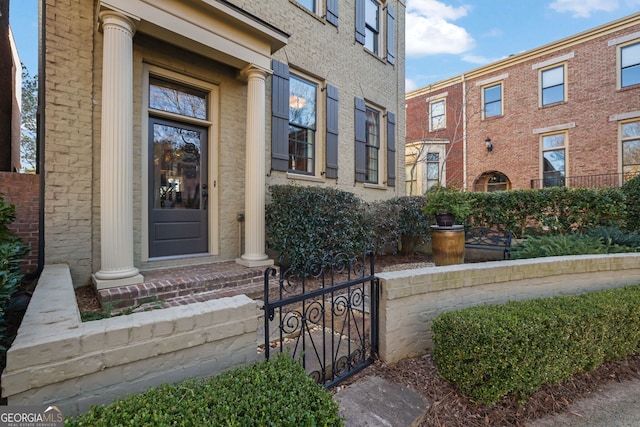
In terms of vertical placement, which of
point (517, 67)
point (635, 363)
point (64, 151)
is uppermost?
point (517, 67)

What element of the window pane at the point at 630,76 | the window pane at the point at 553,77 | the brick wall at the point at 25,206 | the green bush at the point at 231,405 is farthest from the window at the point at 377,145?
the window pane at the point at 630,76

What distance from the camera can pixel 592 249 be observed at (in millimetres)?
4367

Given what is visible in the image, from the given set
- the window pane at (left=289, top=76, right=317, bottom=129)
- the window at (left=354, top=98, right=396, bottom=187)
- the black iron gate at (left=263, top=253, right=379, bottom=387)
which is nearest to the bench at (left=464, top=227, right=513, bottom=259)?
the window at (left=354, top=98, right=396, bottom=187)

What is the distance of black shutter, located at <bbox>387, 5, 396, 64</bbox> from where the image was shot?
8141 millimetres

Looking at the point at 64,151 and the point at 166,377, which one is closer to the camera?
the point at 166,377

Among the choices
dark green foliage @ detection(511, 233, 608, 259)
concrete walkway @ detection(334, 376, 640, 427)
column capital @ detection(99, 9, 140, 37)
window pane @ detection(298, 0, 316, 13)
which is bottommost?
concrete walkway @ detection(334, 376, 640, 427)

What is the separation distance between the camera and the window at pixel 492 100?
44.1 ft

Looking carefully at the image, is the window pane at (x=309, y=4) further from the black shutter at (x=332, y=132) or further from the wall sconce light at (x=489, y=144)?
the wall sconce light at (x=489, y=144)

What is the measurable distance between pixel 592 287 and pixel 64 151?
250 inches

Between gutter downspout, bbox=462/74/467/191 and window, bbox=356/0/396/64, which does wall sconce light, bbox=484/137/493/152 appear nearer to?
gutter downspout, bbox=462/74/467/191

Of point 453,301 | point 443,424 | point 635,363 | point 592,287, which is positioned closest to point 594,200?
point 592,287

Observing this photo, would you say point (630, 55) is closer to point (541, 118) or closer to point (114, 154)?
point (541, 118)

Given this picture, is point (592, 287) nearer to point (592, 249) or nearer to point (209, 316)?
point (592, 249)

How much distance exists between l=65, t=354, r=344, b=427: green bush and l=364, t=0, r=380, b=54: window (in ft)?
26.4
